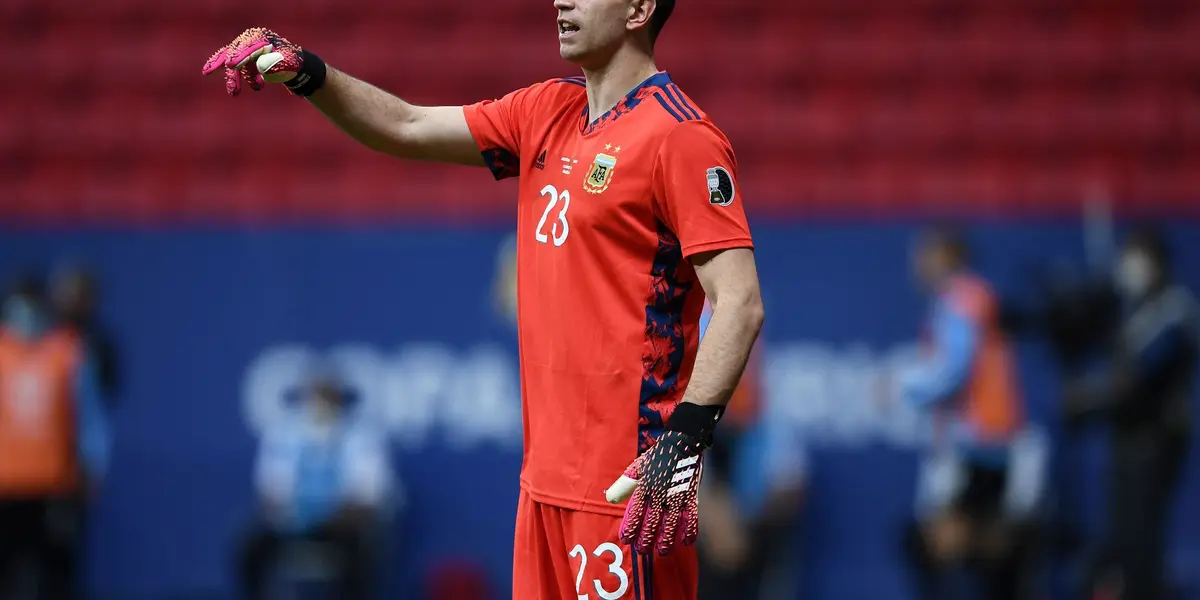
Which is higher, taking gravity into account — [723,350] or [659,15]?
[659,15]

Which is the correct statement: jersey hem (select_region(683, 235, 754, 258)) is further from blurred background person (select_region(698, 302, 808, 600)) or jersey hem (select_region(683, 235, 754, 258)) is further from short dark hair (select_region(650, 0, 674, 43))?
blurred background person (select_region(698, 302, 808, 600))

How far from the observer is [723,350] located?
3.19 meters

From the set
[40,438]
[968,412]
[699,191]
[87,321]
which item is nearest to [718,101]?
[968,412]

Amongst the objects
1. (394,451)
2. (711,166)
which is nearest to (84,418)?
(394,451)

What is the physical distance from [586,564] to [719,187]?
87 centimetres

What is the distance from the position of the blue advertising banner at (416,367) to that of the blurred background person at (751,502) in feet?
0.61

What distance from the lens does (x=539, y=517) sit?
11.4 feet

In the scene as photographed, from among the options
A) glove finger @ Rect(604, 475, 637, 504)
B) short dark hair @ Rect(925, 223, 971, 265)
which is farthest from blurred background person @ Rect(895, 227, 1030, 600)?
glove finger @ Rect(604, 475, 637, 504)

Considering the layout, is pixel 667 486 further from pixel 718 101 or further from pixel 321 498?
pixel 718 101

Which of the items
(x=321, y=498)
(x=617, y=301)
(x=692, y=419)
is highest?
(x=617, y=301)

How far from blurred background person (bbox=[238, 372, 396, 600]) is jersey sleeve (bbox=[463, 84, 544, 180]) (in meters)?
4.71

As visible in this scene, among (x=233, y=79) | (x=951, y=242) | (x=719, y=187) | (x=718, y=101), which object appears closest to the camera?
(x=719, y=187)

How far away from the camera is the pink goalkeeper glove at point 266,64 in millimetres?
3500

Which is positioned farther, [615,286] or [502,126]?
[502,126]
